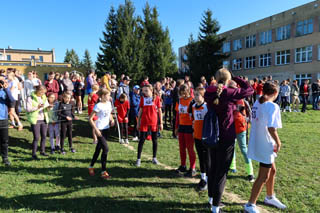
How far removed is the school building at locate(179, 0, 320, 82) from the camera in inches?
1085

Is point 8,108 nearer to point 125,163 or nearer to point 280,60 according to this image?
point 125,163

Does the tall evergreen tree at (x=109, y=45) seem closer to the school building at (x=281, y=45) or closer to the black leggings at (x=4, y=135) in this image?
the school building at (x=281, y=45)

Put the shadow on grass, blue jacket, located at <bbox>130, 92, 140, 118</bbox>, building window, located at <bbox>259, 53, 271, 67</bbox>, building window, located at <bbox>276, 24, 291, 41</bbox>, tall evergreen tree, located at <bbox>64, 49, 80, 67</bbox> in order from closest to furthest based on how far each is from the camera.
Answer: the shadow on grass → blue jacket, located at <bbox>130, 92, 140, 118</bbox> → building window, located at <bbox>276, 24, 291, 41</bbox> → building window, located at <bbox>259, 53, 271, 67</bbox> → tall evergreen tree, located at <bbox>64, 49, 80, 67</bbox>

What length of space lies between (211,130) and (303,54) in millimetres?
31878

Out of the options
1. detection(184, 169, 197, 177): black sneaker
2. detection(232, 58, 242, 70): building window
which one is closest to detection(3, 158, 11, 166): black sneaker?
detection(184, 169, 197, 177): black sneaker

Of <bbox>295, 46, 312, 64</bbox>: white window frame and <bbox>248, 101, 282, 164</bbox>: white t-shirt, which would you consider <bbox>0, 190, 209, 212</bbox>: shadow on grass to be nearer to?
<bbox>248, 101, 282, 164</bbox>: white t-shirt

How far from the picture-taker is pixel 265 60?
34.5 metres

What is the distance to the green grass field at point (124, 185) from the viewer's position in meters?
3.77

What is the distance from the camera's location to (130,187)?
4469 mm

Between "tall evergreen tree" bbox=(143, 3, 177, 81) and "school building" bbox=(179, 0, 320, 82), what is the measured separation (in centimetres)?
A: 1172

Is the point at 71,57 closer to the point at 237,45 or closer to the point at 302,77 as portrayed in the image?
the point at 237,45

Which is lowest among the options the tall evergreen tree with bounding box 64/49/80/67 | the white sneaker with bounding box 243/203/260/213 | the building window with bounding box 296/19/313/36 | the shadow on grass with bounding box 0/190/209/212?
the shadow on grass with bounding box 0/190/209/212

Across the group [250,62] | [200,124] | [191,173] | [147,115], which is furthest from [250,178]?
[250,62]

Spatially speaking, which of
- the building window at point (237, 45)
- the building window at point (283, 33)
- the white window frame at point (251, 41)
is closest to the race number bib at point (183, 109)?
the building window at point (283, 33)
